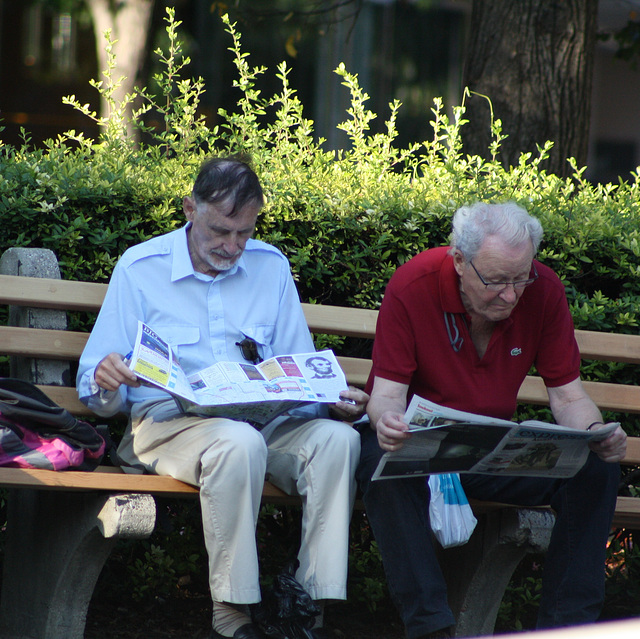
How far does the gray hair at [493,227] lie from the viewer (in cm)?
307

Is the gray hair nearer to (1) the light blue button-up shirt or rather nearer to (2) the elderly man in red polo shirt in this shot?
(2) the elderly man in red polo shirt

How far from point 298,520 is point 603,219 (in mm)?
1761

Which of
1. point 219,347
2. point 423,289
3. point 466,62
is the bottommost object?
point 219,347

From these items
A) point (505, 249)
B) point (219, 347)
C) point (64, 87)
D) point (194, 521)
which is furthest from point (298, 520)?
point (64, 87)

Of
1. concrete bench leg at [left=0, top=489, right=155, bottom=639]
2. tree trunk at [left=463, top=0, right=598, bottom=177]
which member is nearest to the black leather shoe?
concrete bench leg at [left=0, top=489, right=155, bottom=639]

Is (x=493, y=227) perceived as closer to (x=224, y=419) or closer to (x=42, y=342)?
(x=224, y=419)

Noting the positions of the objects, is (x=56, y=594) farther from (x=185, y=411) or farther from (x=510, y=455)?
(x=510, y=455)

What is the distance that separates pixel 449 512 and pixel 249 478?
25.7 inches

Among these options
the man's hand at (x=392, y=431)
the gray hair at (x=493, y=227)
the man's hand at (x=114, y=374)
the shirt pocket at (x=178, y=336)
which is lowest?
the man's hand at (x=392, y=431)

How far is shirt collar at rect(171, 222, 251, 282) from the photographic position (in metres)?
3.41

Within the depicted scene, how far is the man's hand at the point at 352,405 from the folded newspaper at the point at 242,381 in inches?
1.3

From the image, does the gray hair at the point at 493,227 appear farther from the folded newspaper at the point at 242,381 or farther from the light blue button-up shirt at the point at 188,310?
the light blue button-up shirt at the point at 188,310

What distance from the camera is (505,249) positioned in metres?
3.05

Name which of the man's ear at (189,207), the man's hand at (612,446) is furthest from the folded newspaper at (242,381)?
the man's hand at (612,446)
